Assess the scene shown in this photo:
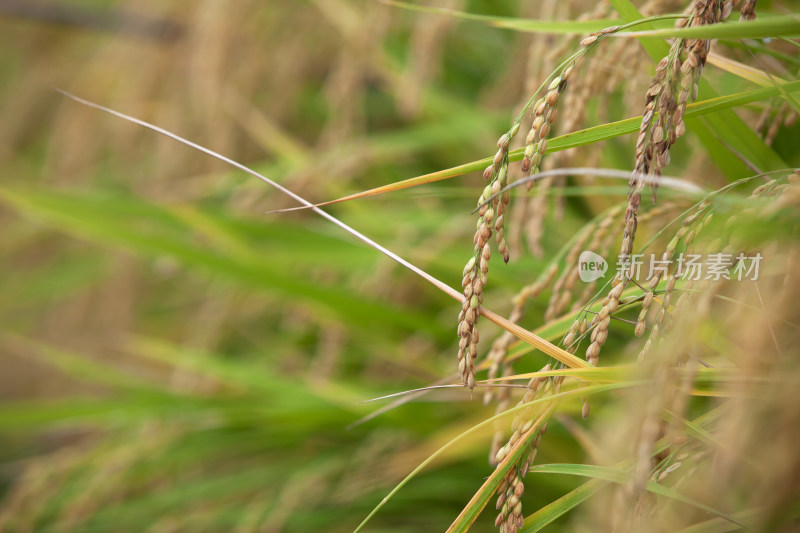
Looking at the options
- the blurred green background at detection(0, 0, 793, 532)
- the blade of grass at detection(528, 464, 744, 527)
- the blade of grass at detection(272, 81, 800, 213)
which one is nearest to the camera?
the blade of grass at detection(528, 464, 744, 527)

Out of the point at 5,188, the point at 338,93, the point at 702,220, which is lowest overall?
the point at 702,220

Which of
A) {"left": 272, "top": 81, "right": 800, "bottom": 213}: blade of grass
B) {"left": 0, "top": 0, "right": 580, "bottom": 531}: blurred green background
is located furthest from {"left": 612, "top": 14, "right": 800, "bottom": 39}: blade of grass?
{"left": 0, "top": 0, "right": 580, "bottom": 531}: blurred green background

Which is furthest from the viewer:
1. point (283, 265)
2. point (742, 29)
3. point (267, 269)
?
point (283, 265)

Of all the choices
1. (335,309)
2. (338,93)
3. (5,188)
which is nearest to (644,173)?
(335,309)

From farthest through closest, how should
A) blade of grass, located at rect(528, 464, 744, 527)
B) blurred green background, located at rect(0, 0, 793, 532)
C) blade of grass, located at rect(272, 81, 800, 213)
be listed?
blurred green background, located at rect(0, 0, 793, 532) → blade of grass, located at rect(272, 81, 800, 213) → blade of grass, located at rect(528, 464, 744, 527)

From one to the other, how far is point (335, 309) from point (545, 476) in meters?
0.53

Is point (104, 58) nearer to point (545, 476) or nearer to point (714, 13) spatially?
point (545, 476)

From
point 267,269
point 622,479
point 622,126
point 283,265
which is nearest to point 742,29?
point 622,126

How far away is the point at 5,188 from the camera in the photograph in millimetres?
1346

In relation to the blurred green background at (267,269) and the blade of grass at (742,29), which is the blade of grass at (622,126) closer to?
the blade of grass at (742,29)

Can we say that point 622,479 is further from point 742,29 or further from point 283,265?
point 283,265

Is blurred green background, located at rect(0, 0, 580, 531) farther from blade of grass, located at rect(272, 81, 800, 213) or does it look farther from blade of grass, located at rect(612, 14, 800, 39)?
blade of grass, located at rect(612, 14, 800, 39)

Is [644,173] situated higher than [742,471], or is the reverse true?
[644,173]

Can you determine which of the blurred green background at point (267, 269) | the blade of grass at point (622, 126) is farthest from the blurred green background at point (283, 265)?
the blade of grass at point (622, 126)
